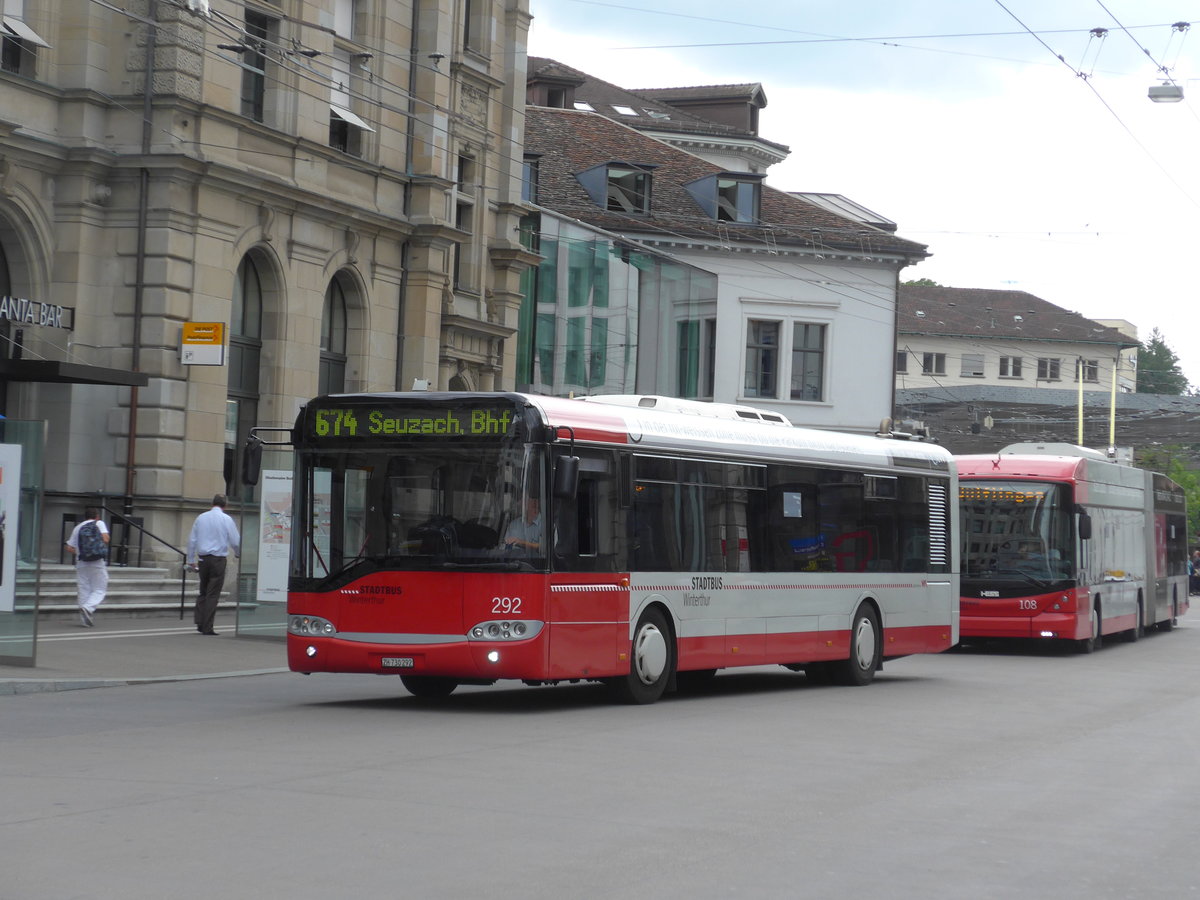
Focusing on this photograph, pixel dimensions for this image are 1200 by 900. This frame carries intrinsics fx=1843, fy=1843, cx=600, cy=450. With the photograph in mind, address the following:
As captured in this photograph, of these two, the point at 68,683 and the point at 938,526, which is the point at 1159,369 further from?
the point at 68,683

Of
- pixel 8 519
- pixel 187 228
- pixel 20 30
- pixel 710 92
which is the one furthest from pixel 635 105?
pixel 8 519

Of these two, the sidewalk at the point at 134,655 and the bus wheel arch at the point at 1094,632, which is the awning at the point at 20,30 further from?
the bus wheel arch at the point at 1094,632

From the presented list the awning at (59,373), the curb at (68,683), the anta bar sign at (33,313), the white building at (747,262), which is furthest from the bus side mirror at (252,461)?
the white building at (747,262)

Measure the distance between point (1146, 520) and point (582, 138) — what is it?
28.1m

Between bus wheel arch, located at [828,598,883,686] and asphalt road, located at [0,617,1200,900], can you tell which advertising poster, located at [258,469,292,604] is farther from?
bus wheel arch, located at [828,598,883,686]

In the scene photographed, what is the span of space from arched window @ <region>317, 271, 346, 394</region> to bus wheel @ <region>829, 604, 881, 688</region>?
1586 centimetres

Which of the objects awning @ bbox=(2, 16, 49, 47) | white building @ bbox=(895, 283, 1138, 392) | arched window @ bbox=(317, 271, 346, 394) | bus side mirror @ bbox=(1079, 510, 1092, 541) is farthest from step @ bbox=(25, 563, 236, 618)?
white building @ bbox=(895, 283, 1138, 392)

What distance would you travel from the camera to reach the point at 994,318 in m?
114

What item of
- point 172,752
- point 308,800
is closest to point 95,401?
point 172,752

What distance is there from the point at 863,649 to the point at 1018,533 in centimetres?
808

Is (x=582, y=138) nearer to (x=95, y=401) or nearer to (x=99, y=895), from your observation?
(x=95, y=401)

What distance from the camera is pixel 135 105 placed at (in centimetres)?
2884

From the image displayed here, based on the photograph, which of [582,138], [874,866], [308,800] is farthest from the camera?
[582,138]

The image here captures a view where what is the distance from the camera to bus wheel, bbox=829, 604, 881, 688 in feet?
66.1
